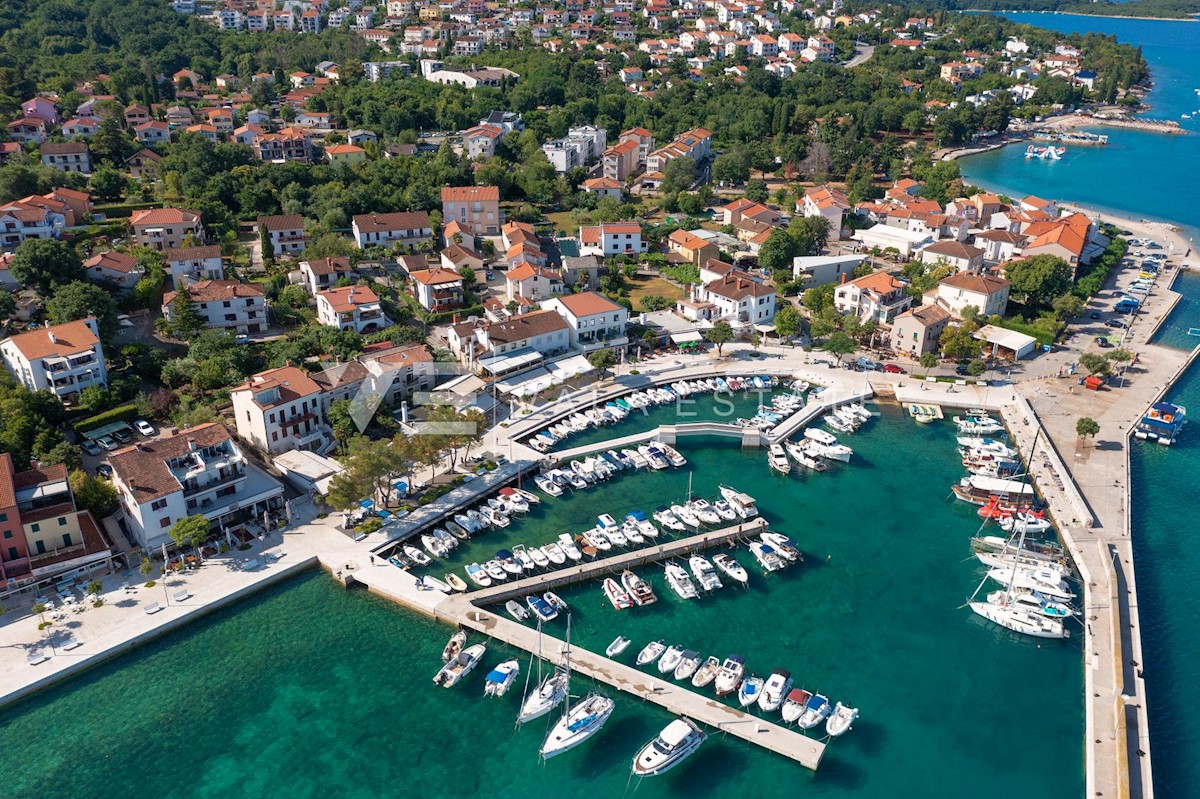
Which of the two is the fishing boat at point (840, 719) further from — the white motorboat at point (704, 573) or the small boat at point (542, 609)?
the small boat at point (542, 609)

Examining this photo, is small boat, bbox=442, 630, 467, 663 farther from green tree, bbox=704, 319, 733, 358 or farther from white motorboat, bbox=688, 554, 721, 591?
green tree, bbox=704, 319, 733, 358

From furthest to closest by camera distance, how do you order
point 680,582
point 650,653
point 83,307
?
point 83,307, point 680,582, point 650,653

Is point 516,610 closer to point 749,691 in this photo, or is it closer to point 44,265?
point 749,691

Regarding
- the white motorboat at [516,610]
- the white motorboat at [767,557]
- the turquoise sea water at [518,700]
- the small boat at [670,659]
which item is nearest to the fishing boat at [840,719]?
the turquoise sea water at [518,700]

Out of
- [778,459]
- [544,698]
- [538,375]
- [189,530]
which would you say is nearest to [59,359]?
[189,530]

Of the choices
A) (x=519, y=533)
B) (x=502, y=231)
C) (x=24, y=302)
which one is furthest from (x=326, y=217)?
(x=519, y=533)

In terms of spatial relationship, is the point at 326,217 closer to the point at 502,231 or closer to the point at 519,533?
the point at 502,231
